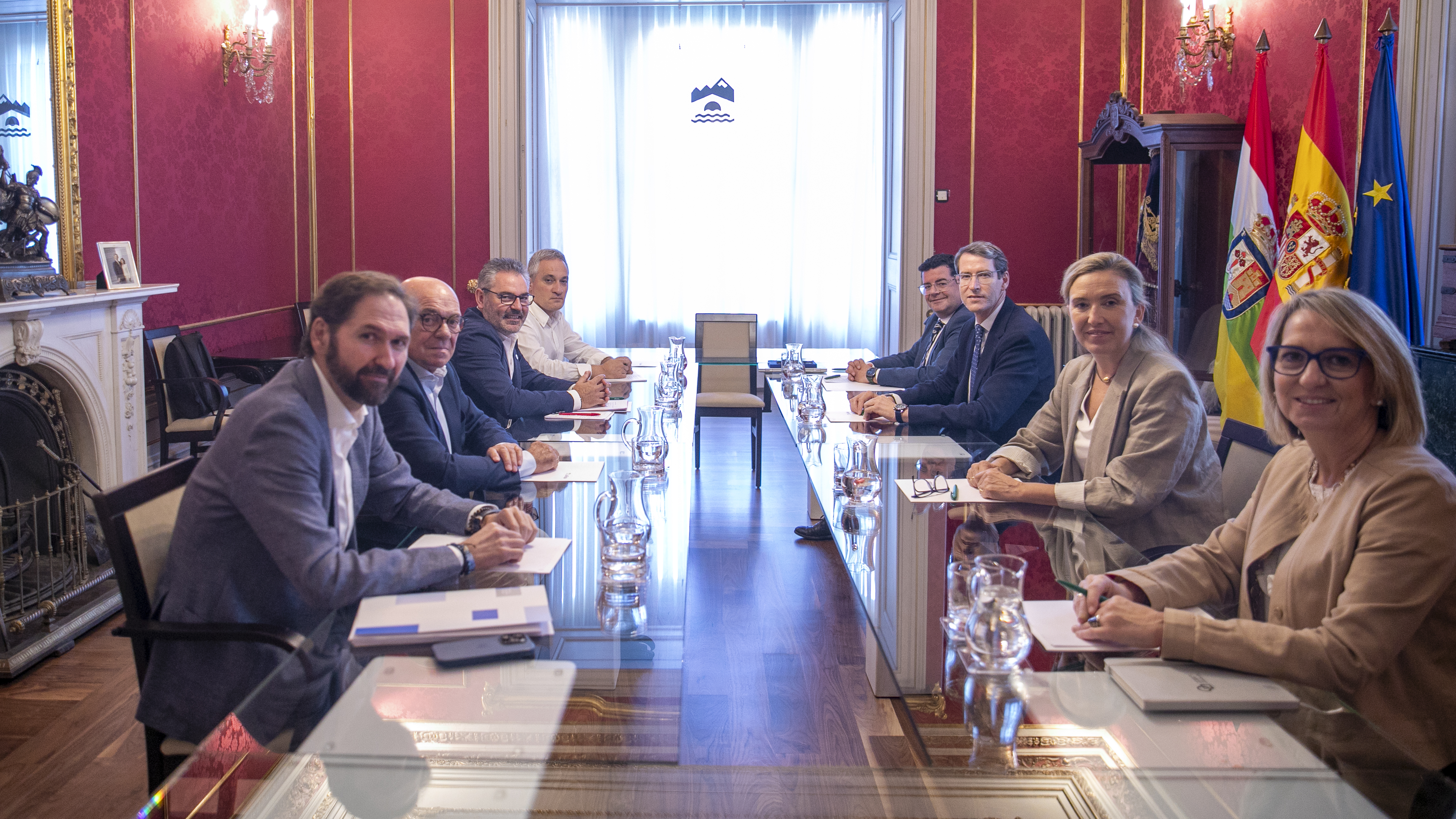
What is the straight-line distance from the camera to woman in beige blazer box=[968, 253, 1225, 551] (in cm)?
248

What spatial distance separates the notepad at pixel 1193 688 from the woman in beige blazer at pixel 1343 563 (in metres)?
0.02

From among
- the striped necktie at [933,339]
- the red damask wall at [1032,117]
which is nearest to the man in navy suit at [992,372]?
the striped necktie at [933,339]

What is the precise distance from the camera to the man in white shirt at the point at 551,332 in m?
5.08

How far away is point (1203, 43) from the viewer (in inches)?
225

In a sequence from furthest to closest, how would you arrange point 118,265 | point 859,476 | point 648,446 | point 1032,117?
point 1032,117 → point 118,265 → point 648,446 → point 859,476

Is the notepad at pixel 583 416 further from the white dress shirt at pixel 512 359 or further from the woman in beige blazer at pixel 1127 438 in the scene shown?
the woman in beige blazer at pixel 1127 438

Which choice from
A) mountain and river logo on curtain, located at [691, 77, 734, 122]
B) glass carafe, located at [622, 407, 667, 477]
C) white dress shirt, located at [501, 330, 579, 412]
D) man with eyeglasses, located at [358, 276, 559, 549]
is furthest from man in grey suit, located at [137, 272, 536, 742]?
mountain and river logo on curtain, located at [691, 77, 734, 122]

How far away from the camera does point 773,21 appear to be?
8492 millimetres

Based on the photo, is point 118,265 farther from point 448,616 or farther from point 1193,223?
point 1193,223

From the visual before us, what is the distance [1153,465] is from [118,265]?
444 cm

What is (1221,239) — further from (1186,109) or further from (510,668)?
(510,668)

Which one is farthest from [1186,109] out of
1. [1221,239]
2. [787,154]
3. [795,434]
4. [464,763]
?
[464,763]

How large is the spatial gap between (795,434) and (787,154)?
5388 millimetres

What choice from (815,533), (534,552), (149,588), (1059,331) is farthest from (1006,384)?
(1059,331)
